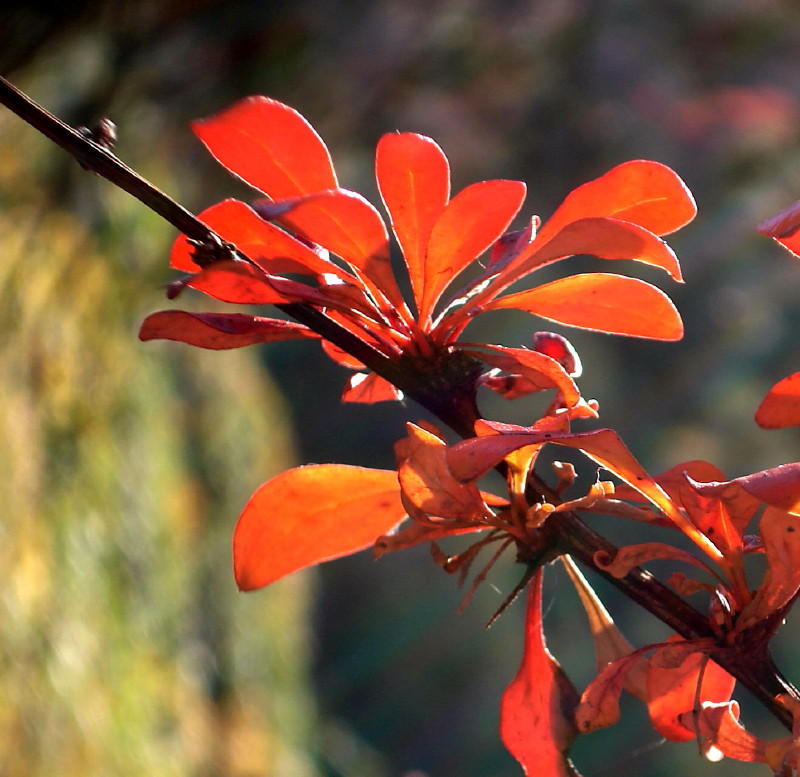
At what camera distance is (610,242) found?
0.21m

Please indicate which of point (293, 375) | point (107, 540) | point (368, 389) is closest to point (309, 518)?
point (368, 389)

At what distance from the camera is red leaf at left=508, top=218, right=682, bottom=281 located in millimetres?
208

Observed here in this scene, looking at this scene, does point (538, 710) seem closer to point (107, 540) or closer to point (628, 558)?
point (628, 558)

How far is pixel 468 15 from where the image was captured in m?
2.08

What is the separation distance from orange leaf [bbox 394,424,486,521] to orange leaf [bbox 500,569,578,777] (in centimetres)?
4

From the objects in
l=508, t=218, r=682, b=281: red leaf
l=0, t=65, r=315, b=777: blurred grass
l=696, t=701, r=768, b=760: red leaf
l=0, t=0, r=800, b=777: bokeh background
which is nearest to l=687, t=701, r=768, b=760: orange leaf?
l=696, t=701, r=768, b=760: red leaf

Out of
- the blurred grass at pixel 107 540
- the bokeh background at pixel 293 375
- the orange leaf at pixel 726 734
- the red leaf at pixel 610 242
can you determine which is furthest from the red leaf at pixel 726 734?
the blurred grass at pixel 107 540

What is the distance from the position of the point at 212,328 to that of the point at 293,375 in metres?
3.51

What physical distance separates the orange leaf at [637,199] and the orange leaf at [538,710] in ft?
0.32

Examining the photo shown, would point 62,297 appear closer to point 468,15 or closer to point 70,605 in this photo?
point 70,605

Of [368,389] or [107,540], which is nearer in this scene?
[368,389]

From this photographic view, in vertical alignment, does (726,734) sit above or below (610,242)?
below

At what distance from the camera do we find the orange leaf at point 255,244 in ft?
0.75

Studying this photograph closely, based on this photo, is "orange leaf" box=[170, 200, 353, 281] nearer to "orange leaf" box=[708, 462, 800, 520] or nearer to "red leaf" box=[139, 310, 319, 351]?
"red leaf" box=[139, 310, 319, 351]
